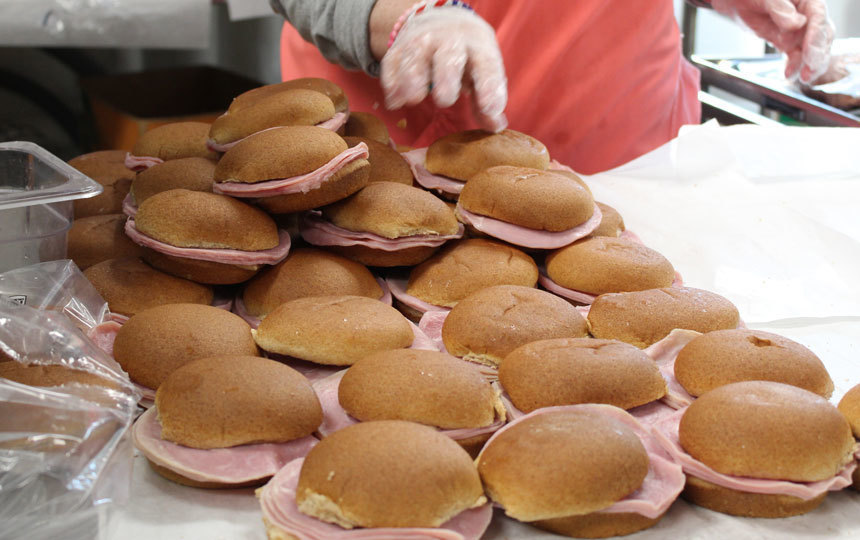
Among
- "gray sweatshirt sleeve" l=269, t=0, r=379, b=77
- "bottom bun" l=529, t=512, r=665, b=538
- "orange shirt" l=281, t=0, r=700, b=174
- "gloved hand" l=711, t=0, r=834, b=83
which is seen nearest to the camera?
"bottom bun" l=529, t=512, r=665, b=538

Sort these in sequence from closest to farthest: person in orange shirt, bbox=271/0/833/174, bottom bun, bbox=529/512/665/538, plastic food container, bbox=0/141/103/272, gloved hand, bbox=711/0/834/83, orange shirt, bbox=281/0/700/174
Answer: bottom bun, bbox=529/512/665/538 → plastic food container, bbox=0/141/103/272 → person in orange shirt, bbox=271/0/833/174 → orange shirt, bbox=281/0/700/174 → gloved hand, bbox=711/0/834/83

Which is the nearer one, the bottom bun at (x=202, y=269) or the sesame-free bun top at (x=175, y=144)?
the bottom bun at (x=202, y=269)

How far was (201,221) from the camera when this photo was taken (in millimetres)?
1778

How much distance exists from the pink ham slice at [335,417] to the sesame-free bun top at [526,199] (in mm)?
639

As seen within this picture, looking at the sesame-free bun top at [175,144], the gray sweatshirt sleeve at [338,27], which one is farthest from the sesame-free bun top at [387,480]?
the gray sweatshirt sleeve at [338,27]

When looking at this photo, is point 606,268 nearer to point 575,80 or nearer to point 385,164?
point 385,164

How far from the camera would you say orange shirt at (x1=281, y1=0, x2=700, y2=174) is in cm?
274

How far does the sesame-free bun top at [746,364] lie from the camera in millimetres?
1527

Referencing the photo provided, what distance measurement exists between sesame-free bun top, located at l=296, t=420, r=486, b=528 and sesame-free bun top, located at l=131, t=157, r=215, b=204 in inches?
36.5

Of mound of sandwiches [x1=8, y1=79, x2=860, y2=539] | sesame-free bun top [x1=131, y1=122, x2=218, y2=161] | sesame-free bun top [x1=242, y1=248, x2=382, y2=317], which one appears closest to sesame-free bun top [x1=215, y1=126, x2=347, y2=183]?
mound of sandwiches [x1=8, y1=79, x2=860, y2=539]

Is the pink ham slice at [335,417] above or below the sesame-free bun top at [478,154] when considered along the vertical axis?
below

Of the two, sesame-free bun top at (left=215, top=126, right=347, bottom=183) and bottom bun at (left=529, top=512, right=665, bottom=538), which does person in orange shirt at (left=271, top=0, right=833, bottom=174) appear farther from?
bottom bun at (left=529, top=512, right=665, bottom=538)

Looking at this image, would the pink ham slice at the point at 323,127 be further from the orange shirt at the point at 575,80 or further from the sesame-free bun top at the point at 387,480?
the sesame-free bun top at the point at 387,480

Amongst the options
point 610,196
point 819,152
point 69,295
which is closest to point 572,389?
point 69,295
